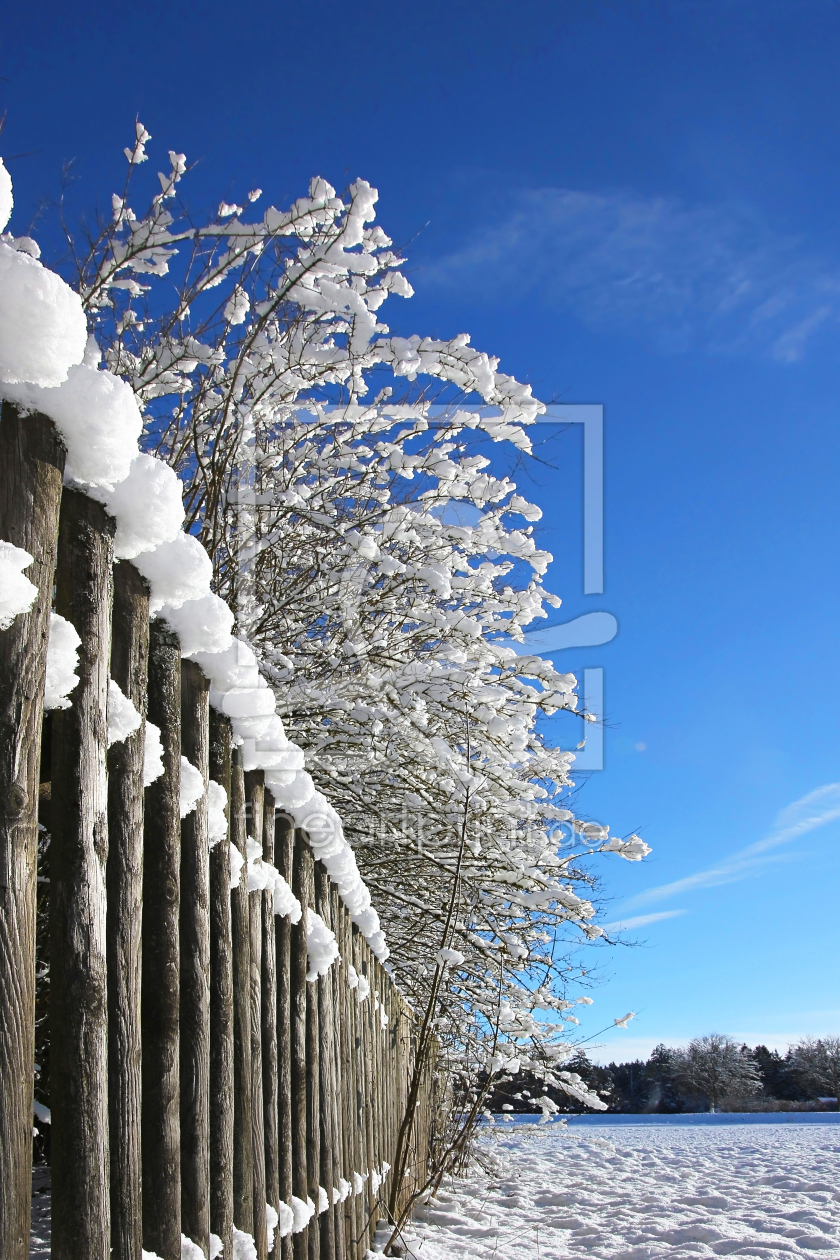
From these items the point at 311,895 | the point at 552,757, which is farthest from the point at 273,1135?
the point at 552,757

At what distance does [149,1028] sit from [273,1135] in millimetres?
918

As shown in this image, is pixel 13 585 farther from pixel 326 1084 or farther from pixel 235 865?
pixel 326 1084

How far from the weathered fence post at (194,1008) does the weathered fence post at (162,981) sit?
9 cm

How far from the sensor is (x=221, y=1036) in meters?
1.72

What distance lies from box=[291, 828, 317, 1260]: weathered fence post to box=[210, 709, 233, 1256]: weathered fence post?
715 millimetres

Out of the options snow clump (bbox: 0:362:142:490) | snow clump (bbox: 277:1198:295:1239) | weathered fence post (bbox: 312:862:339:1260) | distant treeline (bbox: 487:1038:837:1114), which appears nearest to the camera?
snow clump (bbox: 0:362:142:490)

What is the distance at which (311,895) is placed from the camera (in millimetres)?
2723

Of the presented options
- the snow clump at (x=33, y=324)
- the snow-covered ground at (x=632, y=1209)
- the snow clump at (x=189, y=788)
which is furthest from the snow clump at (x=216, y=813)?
the snow-covered ground at (x=632, y=1209)

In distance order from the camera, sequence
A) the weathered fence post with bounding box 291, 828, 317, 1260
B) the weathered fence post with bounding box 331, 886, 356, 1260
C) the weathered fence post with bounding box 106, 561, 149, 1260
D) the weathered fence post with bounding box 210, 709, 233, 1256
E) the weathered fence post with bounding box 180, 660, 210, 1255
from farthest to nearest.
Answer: the weathered fence post with bounding box 331, 886, 356, 1260
the weathered fence post with bounding box 291, 828, 317, 1260
the weathered fence post with bounding box 210, 709, 233, 1256
the weathered fence post with bounding box 180, 660, 210, 1255
the weathered fence post with bounding box 106, 561, 149, 1260

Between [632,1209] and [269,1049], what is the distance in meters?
5.06

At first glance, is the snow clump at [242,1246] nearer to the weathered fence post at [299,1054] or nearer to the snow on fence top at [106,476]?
the weathered fence post at [299,1054]

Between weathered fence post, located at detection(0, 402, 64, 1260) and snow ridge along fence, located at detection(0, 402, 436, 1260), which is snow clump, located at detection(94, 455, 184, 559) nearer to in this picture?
snow ridge along fence, located at detection(0, 402, 436, 1260)

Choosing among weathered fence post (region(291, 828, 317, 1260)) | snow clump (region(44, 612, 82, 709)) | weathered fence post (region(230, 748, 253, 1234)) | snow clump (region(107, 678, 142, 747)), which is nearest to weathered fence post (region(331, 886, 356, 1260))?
weathered fence post (region(291, 828, 317, 1260))

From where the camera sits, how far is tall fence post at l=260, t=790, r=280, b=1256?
213 centimetres
